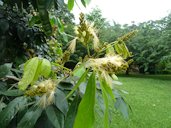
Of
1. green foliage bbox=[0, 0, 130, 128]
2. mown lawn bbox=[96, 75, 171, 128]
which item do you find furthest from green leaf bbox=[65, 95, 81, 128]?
mown lawn bbox=[96, 75, 171, 128]

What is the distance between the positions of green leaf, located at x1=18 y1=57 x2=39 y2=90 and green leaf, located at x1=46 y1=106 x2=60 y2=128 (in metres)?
0.21

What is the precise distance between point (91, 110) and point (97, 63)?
8 centimetres

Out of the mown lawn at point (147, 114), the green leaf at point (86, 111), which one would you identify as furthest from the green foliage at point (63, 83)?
the mown lawn at point (147, 114)

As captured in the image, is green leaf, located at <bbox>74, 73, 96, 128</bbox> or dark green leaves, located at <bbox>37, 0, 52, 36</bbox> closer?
green leaf, located at <bbox>74, 73, 96, 128</bbox>

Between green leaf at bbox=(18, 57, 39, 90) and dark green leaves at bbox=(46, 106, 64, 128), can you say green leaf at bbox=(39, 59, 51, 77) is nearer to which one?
green leaf at bbox=(18, 57, 39, 90)

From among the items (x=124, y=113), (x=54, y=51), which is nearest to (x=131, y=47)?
(x=54, y=51)

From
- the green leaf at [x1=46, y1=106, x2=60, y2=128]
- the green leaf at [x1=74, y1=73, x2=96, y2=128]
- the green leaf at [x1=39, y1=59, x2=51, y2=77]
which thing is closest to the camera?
the green leaf at [x1=74, y1=73, x2=96, y2=128]

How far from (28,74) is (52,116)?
0.22m

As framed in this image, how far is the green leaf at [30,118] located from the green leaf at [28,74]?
223 mm

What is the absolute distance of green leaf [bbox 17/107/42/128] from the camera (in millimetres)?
756

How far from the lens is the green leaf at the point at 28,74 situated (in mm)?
544

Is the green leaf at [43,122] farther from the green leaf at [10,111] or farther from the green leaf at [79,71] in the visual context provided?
the green leaf at [79,71]

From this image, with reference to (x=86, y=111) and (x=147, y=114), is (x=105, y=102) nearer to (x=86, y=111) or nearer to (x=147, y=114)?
(x=86, y=111)

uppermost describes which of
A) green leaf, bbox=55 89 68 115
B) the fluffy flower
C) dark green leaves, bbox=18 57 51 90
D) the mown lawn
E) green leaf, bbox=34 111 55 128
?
dark green leaves, bbox=18 57 51 90
